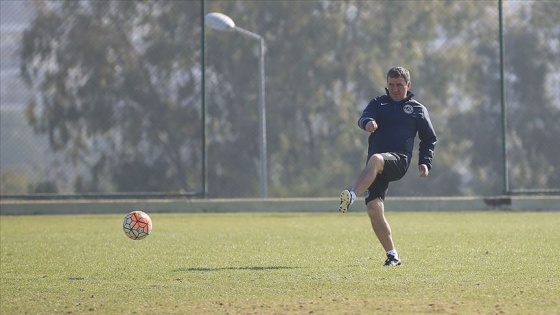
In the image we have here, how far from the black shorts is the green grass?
0.60 metres

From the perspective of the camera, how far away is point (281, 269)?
31.0 feet

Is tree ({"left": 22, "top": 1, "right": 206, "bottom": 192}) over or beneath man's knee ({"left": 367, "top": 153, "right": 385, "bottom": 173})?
over

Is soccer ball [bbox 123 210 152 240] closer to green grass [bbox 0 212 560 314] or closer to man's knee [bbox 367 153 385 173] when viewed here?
green grass [bbox 0 212 560 314]

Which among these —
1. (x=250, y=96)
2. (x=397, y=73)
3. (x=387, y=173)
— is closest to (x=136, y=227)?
(x=387, y=173)

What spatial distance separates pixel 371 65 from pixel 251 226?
19.4ft

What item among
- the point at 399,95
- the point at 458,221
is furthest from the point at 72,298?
the point at 458,221

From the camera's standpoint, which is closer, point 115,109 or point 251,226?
point 251,226

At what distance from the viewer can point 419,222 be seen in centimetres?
1593

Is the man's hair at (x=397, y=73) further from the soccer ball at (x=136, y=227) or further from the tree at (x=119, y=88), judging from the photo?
the tree at (x=119, y=88)

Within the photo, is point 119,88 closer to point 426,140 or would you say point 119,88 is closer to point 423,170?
point 426,140

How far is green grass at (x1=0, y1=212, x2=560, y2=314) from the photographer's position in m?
7.27

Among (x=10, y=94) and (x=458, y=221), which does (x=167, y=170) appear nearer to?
(x=10, y=94)

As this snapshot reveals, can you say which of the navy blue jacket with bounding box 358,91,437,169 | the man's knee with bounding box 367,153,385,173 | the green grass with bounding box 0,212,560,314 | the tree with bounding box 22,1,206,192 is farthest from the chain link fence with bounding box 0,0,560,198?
the man's knee with bounding box 367,153,385,173

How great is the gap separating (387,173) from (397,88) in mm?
751
